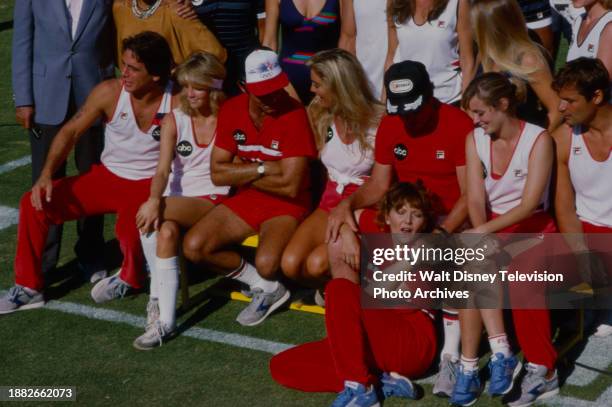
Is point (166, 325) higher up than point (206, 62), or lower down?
lower down

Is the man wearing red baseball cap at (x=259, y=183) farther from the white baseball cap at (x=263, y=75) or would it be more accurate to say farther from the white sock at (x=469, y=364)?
the white sock at (x=469, y=364)

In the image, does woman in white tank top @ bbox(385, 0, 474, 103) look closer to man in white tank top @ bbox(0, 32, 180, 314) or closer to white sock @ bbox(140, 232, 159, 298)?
man in white tank top @ bbox(0, 32, 180, 314)

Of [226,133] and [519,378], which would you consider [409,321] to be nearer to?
[519,378]

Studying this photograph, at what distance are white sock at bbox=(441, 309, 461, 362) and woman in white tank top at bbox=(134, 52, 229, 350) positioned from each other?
1.65m

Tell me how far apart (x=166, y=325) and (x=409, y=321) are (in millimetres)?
1474

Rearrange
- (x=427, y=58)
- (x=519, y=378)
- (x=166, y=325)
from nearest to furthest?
(x=519, y=378) < (x=166, y=325) < (x=427, y=58)

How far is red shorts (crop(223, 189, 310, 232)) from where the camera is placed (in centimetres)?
689

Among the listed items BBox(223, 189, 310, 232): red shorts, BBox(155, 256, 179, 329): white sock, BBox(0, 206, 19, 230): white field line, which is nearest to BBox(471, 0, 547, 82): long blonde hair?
BBox(223, 189, 310, 232): red shorts

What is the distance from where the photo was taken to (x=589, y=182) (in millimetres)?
6160

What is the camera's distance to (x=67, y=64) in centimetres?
748

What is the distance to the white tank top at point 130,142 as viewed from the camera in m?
7.27

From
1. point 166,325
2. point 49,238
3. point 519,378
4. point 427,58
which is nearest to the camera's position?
point 519,378

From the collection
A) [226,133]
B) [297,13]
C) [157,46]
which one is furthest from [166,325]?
[297,13]

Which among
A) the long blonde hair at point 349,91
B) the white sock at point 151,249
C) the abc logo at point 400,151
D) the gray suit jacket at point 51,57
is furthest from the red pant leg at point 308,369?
the gray suit jacket at point 51,57
